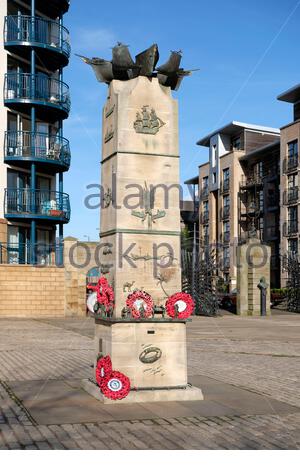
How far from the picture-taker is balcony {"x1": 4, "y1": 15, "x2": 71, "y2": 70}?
33.4 metres

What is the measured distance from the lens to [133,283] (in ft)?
29.9

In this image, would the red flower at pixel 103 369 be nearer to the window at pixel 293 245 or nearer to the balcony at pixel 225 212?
the window at pixel 293 245

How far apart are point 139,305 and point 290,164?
45.3 metres

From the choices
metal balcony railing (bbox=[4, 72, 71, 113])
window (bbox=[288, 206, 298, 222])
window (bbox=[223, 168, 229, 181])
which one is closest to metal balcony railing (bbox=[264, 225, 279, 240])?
window (bbox=[288, 206, 298, 222])

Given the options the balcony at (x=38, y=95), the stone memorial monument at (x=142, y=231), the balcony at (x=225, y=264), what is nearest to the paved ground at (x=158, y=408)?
the stone memorial monument at (x=142, y=231)

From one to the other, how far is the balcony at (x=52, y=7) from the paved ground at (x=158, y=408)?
83.7 ft

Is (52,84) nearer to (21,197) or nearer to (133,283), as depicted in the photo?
(21,197)

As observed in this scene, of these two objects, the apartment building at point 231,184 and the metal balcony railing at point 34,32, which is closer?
the metal balcony railing at point 34,32

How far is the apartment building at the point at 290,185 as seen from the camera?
51.4 m

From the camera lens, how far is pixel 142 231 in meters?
9.27

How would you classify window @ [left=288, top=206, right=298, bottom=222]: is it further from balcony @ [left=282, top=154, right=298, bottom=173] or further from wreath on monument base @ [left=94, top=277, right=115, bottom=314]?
wreath on monument base @ [left=94, top=277, right=115, bottom=314]

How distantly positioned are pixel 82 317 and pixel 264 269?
9.77m

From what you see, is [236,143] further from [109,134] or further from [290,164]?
[109,134]

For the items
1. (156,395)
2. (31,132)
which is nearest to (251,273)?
(31,132)
